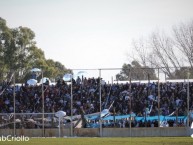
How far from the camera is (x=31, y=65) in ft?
299

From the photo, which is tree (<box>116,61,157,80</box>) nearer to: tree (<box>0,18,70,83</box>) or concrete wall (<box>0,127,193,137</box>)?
concrete wall (<box>0,127,193,137</box>)

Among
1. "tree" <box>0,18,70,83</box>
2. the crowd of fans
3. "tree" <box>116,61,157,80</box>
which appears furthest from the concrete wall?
"tree" <box>0,18,70,83</box>

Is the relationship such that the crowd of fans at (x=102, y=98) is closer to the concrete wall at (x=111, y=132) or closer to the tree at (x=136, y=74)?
the concrete wall at (x=111, y=132)

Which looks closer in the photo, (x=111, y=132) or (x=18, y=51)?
(x=111, y=132)

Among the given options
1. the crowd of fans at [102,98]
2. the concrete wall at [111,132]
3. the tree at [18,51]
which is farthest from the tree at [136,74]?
the tree at [18,51]

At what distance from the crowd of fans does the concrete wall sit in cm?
126

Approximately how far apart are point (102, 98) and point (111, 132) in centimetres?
305

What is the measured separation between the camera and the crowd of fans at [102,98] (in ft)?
158

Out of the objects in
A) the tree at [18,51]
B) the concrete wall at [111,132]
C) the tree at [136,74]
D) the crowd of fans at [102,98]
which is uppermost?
the tree at [18,51]

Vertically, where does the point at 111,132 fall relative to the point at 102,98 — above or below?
below

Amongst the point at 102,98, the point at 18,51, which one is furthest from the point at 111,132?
the point at 18,51

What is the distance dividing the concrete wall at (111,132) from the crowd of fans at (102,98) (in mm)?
1262

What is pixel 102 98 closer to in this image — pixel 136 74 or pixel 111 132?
pixel 111 132

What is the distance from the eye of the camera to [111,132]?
47.9 metres
